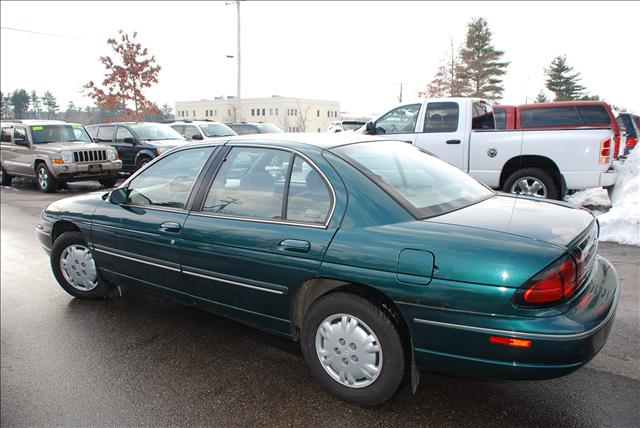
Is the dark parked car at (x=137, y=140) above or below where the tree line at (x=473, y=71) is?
below

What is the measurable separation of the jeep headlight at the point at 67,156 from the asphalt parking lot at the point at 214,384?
8.79m

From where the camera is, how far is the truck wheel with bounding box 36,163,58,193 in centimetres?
1212

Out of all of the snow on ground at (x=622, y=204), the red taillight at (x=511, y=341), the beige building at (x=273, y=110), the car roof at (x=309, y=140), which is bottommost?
the red taillight at (x=511, y=341)

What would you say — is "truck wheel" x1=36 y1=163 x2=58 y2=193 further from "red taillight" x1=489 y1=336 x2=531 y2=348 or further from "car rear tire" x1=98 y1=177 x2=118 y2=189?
"red taillight" x1=489 y1=336 x2=531 y2=348

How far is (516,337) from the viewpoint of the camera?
216 centimetres

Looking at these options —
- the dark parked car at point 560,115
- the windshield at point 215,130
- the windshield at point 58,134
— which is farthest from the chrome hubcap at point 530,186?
the windshield at point 58,134

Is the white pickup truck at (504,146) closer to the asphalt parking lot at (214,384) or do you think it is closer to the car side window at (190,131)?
the asphalt parking lot at (214,384)

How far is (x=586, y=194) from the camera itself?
348 inches

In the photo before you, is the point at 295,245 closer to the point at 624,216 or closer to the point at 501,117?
the point at 624,216

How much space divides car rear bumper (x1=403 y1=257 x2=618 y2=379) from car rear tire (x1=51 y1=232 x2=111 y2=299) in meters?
3.15

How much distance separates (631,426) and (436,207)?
5.06 feet

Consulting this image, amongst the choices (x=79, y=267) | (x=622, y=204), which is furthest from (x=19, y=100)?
(x=622, y=204)

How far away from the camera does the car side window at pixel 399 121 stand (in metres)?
8.61

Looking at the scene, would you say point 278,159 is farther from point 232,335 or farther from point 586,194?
point 586,194
